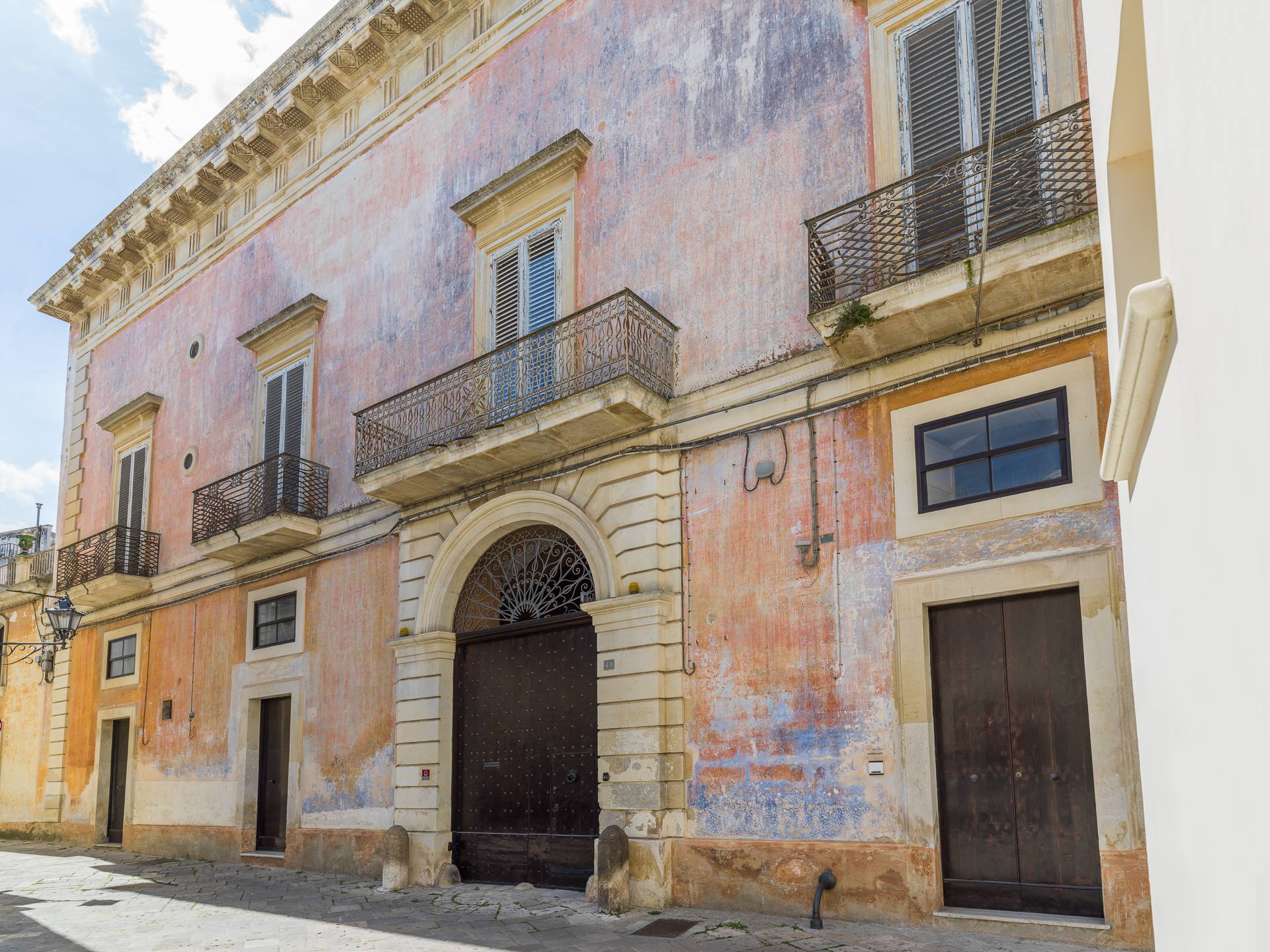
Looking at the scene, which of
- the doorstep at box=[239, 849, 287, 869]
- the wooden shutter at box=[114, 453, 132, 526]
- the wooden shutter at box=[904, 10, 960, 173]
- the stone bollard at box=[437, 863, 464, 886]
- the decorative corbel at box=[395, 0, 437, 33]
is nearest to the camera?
the wooden shutter at box=[904, 10, 960, 173]

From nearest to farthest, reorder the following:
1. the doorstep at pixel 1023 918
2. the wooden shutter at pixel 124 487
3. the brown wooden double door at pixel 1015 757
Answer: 1. the doorstep at pixel 1023 918
2. the brown wooden double door at pixel 1015 757
3. the wooden shutter at pixel 124 487

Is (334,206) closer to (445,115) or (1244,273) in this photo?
(445,115)

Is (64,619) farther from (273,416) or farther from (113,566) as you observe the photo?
(273,416)

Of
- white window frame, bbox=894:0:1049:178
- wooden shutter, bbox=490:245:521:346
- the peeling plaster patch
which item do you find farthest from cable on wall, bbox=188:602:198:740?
white window frame, bbox=894:0:1049:178

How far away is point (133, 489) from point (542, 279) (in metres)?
10.5

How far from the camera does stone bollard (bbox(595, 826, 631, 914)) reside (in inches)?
351

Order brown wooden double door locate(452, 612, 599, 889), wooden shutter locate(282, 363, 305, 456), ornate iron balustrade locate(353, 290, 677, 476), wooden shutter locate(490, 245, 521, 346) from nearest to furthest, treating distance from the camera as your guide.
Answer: ornate iron balustrade locate(353, 290, 677, 476)
brown wooden double door locate(452, 612, 599, 889)
wooden shutter locate(490, 245, 521, 346)
wooden shutter locate(282, 363, 305, 456)

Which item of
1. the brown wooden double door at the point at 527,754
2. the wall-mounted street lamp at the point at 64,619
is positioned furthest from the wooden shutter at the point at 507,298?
the wall-mounted street lamp at the point at 64,619

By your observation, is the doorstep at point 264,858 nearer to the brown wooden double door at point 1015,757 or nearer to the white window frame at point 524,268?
the white window frame at point 524,268

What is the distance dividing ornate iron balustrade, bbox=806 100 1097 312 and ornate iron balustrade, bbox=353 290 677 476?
5.91 feet

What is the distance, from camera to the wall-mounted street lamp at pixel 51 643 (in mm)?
15938

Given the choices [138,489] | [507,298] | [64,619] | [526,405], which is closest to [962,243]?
[526,405]

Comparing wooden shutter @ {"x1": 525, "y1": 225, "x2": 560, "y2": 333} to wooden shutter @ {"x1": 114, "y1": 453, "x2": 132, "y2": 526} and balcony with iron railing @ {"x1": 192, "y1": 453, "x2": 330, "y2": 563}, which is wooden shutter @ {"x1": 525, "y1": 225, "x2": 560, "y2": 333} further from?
wooden shutter @ {"x1": 114, "y1": 453, "x2": 132, "y2": 526}

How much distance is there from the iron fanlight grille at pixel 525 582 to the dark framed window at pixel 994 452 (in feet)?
12.2
